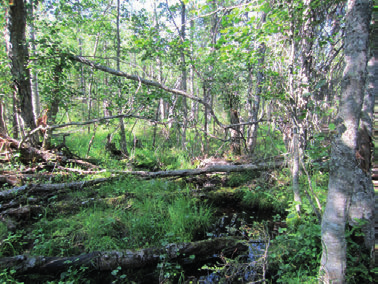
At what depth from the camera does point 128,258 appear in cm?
287

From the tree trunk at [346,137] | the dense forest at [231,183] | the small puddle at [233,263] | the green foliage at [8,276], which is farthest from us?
the small puddle at [233,263]

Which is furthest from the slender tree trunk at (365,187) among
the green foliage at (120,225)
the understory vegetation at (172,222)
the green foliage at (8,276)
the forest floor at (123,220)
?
the green foliage at (8,276)

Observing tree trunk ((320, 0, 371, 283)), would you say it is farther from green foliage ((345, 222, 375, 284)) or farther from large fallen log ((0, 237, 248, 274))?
large fallen log ((0, 237, 248, 274))

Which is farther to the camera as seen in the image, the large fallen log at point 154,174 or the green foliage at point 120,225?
the large fallen log at point 154,174

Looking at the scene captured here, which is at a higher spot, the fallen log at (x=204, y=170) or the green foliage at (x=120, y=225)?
the fallen log at (x=204, y=170)

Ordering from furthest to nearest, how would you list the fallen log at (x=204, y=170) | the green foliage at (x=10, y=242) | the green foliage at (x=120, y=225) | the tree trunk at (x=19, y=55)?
the fallen log at (x=204, y=170) → the tree trunk at (x=19, y=55) → the green foliage at (x=120, y=225) → the green foliage at (x=10, y=242)

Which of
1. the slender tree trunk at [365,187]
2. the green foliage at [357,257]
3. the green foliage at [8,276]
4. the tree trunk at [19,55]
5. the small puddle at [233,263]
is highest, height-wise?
the tree trunk at [19,55]

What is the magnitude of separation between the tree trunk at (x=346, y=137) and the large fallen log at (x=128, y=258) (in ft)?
4.95

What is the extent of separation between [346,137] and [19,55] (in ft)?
21.6

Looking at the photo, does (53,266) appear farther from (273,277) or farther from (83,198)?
(273,277)

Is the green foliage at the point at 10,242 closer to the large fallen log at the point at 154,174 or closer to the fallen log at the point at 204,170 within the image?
the large fallen log at the point at 154,174

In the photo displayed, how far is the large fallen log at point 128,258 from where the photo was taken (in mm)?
2611

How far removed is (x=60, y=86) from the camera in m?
5.31

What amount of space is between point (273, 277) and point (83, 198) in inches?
146
